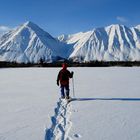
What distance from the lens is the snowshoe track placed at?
6488 millimetres

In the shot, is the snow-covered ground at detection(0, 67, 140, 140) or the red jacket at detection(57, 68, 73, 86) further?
the red jacket at detection(57, 68, 73, 86)

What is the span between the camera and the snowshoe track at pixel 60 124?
6488 millimetres

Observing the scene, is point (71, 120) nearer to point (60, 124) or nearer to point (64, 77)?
point (60, 124)

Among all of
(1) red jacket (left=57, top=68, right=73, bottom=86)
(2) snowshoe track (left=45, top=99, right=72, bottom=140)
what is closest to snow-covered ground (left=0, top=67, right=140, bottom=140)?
(2) snowshoe track (left=45, top=99, right=72, bottom=140)

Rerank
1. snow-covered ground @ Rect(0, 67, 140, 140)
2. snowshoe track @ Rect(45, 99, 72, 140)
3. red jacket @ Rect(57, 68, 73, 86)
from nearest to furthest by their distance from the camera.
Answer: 1. snowshoe track @ Rect(45, 99, 72, 140)
2. snow-covered ground @ Rect(0, 67, 140, 140)
3. red jacket @ Rect(57, 68, 73, 86)

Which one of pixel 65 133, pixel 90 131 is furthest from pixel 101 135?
pixel 65 133

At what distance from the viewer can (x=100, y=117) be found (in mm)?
8727

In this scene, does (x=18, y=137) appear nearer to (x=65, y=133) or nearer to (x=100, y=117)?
(x=65, y=133)

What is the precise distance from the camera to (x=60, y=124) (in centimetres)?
761

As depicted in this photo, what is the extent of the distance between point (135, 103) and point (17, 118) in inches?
195

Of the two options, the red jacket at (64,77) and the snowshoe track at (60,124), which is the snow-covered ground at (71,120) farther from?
the red jacket at (64,77)

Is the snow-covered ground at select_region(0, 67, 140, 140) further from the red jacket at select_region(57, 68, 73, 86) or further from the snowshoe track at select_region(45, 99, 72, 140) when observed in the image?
the red jacket at select_region(57, 68, 73, 86)

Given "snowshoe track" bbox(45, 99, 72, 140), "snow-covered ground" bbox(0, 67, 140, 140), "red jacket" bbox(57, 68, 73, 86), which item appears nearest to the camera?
"snowshoe track" bbox(45, 99, 72, 140)

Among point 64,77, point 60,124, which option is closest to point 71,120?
point 60,124
